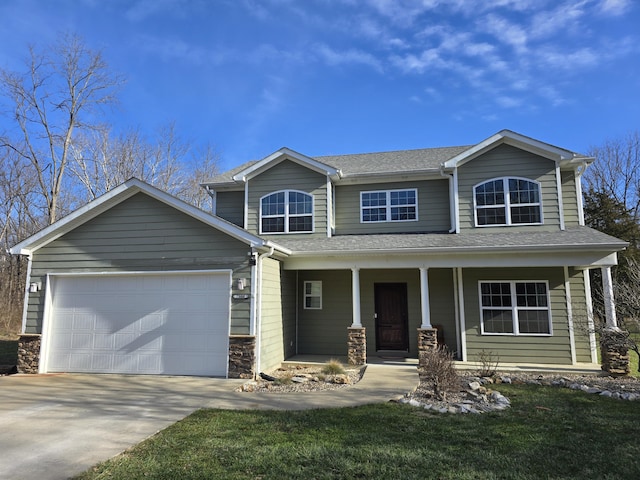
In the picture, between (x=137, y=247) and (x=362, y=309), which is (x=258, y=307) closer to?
(x=137, y=247)

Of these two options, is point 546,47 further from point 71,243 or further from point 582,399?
point 71,243

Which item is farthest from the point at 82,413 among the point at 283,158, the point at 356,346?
the point at 283,158

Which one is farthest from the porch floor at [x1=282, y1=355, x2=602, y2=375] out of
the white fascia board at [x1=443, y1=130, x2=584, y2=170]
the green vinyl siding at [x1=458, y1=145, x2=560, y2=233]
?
the white fascia board at [x1=443, y1=130, x2=584, y2=170]

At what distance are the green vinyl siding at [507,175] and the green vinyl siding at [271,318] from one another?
5.48m

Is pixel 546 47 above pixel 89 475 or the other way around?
above

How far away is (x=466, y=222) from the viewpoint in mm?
11211

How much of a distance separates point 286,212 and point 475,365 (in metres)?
6.81

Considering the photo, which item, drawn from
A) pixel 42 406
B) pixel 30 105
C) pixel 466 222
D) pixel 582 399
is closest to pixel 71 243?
pixel 42 406

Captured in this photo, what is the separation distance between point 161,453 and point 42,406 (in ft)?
11.4

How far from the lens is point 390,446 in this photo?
14.6 ft

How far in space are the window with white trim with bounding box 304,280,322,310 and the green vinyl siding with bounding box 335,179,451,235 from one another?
1764mm

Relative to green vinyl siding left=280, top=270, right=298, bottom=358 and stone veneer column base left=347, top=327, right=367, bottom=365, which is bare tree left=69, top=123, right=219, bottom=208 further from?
stone veneer column base left=347, top=327, right=367, bottom=365

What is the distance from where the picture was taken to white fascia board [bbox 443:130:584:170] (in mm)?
10789

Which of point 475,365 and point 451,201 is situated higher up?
point 451,201
